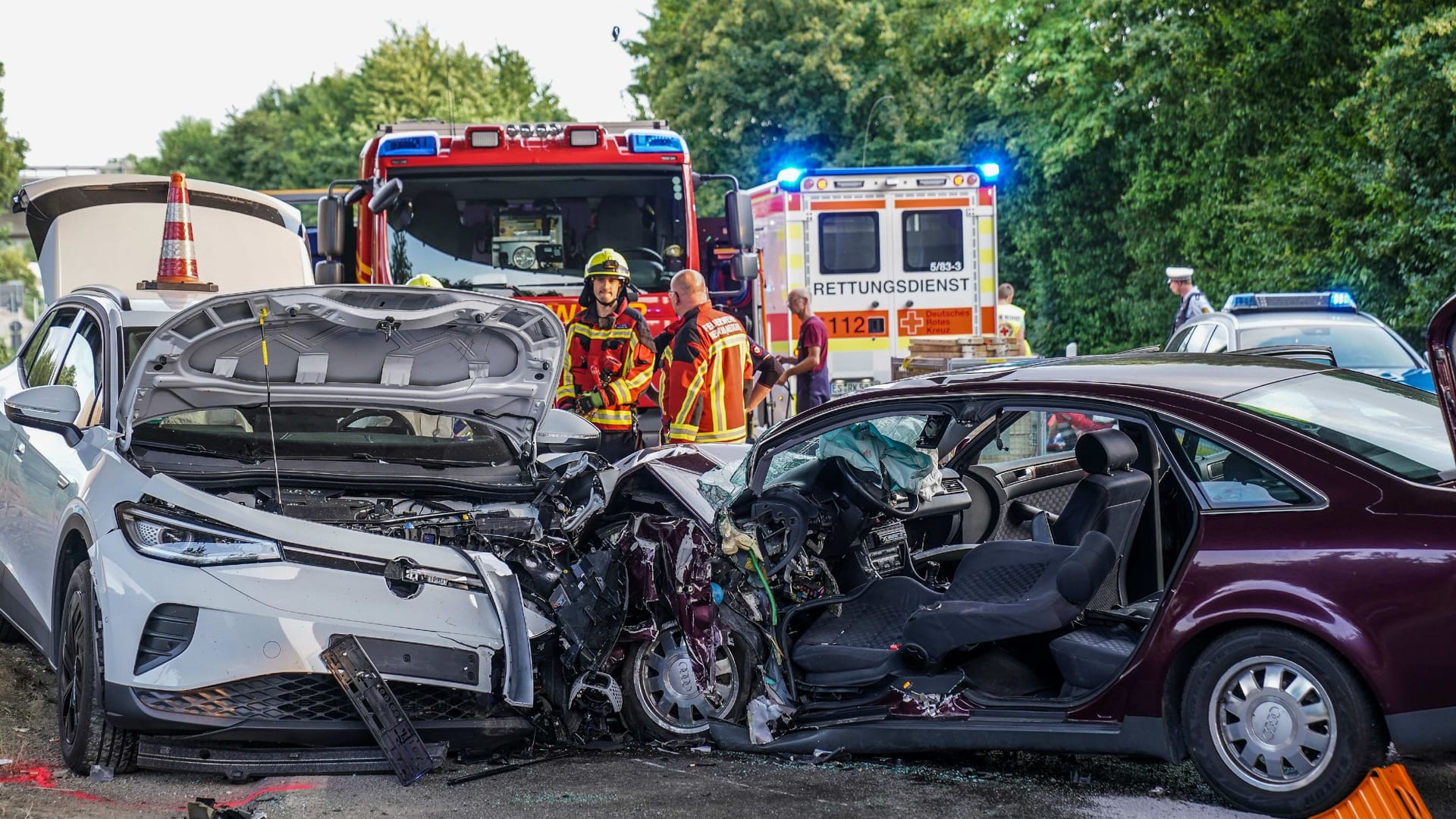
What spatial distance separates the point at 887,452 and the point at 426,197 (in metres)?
6.09

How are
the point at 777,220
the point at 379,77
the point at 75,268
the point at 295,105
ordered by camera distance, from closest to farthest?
the point at 75,268 < the point at 777,220 < the point at 379,77 < the point at 295,105

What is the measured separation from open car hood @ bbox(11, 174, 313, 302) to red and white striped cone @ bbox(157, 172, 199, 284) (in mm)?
1149

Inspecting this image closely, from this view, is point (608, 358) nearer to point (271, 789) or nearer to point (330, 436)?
point (330, 436)

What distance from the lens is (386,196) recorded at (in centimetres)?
1041

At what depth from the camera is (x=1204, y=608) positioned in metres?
4.39

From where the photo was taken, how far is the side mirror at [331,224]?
432 inches

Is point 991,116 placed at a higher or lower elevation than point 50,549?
higher

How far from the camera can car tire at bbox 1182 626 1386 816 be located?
4.15 meters

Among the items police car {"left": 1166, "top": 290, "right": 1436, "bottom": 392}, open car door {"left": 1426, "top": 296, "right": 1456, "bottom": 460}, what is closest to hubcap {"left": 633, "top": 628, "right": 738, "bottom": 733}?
open car door {"left": 1426, "top": 296, "right": 1456, "bottom": 460}

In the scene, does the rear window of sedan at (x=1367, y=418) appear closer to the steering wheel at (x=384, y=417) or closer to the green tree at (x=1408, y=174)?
the steering wheel at (x=384, y=417)

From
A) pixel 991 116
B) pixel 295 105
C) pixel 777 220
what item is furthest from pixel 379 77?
pixel 777 220

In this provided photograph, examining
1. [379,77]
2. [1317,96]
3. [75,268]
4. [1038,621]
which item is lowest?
[1038,621]

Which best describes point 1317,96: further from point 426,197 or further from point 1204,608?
point 1204,608

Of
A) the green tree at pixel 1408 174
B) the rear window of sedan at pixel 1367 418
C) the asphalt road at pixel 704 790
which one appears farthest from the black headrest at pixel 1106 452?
the green tree at pixel 1408 174
